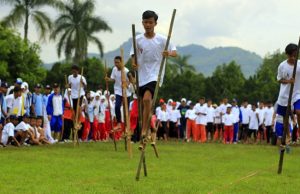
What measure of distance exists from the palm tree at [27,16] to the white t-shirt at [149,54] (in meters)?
38.6

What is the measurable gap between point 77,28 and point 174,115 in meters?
28.1

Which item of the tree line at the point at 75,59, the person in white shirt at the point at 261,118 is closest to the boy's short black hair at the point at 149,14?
the person in white shirt at the point at 261,118

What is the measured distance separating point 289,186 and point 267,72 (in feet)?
204

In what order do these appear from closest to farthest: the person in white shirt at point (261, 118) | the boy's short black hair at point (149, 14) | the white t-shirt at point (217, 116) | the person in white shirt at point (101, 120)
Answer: the boy's short black hair at point (149, 14) < the person in white shirt at point (101, 120) < the person in white shirt at point (261, 118) < the white t-shirt at point (217, 116)

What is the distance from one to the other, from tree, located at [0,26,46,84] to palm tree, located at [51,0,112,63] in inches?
285

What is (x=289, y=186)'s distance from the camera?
845 centimetres

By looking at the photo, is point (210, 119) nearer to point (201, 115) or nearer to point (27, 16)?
point (201, 115)

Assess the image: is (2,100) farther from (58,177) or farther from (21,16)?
(21,16)

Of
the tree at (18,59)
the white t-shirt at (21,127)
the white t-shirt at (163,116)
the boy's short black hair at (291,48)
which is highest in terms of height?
the tree at (18,59)

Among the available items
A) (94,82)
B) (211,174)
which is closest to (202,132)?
(211,174)

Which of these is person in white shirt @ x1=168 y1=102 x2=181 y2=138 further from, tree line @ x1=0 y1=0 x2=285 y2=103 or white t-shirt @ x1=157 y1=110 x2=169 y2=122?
tree line @ x1=0 y1=0 x2=285 y2=103

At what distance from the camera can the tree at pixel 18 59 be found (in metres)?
44.9

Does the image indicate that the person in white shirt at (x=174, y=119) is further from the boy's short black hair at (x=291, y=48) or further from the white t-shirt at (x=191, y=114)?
the boy's short black hair at (x=291, y=48)

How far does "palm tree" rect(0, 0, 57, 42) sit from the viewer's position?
48250 mm
